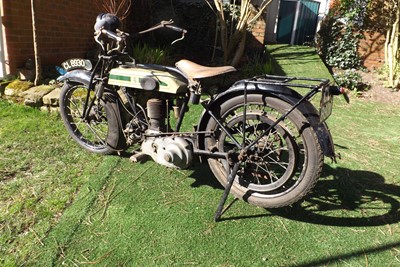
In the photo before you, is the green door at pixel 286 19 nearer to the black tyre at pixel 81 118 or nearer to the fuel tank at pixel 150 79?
the black tyre at pixel 81 118

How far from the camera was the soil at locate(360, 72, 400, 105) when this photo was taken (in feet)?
21.6

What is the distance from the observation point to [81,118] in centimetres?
327

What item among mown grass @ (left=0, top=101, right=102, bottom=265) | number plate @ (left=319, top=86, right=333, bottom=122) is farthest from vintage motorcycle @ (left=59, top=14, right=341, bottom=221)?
mown grass @ (left=0, top=101, right=102, bottom=265)

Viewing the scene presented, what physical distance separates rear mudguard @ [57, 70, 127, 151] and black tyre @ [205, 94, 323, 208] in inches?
37.4

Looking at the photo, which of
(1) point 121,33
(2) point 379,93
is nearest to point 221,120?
(1) point 121,33

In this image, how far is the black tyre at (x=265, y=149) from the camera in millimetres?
2178

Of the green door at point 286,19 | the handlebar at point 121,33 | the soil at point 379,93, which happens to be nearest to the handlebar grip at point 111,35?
the handlebar at point 121,33

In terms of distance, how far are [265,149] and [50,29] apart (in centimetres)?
408

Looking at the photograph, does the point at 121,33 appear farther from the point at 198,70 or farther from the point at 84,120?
the point at 84,120

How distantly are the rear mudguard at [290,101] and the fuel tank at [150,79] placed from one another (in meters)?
0.31

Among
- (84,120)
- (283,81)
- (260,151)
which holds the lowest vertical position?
(84,120)

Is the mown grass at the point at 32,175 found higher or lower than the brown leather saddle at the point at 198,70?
lower

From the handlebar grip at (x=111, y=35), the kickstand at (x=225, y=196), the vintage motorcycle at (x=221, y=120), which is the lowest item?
the kickstand at (x=225, y=196)

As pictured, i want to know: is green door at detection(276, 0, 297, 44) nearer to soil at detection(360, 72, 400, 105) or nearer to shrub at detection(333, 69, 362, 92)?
soil at detection(360, 72, 400, 105)
